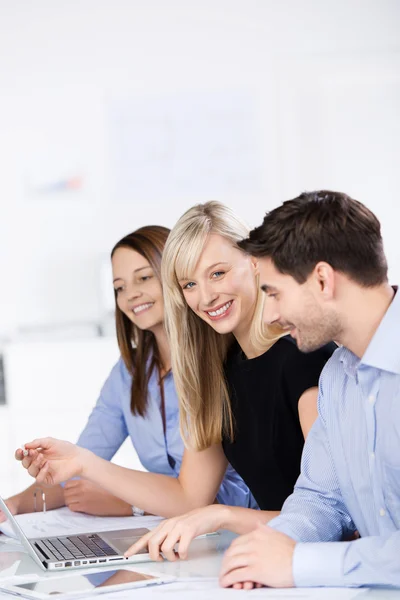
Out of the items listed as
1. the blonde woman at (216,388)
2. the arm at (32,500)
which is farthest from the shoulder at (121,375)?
the blonde woman at (216,388)

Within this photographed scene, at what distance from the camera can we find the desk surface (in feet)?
4.71

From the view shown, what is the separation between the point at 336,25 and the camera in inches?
191

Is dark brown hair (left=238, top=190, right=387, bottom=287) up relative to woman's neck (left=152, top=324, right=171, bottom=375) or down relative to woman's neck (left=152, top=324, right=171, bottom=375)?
up

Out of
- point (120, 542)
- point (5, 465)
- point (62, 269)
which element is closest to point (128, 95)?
point (62, 269)

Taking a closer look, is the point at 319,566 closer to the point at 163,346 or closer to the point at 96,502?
the point at 96,502

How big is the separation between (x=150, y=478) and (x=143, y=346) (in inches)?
24.2

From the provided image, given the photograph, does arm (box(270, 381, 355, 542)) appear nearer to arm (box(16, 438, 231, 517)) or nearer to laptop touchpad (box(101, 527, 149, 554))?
laptop touchpad (box(101, 527, 149, 554))

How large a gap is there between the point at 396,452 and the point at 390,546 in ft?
0.51

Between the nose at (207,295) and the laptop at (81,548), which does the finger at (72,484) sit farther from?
the nose at (207,295)

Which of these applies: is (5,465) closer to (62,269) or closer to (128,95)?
(62,269)

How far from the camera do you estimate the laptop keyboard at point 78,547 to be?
1.59 meters

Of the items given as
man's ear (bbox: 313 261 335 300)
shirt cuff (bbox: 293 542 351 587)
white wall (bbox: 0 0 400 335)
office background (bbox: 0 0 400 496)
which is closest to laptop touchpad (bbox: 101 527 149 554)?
shirt cuff (bbox: 293 542 351 587)

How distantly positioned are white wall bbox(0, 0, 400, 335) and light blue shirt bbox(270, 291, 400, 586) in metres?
3.26

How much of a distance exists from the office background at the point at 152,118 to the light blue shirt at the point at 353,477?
314 centimetres
